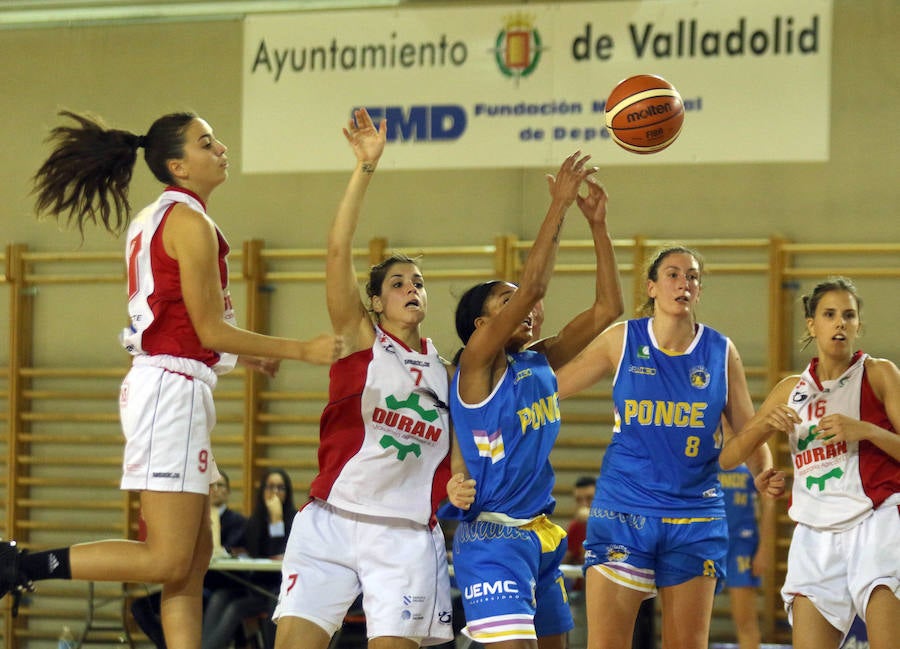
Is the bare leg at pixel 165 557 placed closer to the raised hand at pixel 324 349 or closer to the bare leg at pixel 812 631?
the raised hand at pixel 324 349

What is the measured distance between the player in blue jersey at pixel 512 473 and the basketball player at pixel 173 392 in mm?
671

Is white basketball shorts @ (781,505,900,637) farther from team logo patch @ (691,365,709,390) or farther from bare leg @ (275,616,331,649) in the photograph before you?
bare leg @ (275,616,331,649)

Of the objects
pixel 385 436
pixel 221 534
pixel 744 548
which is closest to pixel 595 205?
pixel 385 436

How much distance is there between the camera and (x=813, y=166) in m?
8.66

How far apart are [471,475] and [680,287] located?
3.69 feet

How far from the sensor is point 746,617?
7.11m

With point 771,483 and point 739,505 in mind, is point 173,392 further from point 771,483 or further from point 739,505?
point 739,505

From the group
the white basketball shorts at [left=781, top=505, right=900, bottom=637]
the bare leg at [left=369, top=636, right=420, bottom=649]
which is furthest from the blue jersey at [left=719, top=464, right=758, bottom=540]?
the bare leg at [left=369, top=636, right=420, bottom=649]

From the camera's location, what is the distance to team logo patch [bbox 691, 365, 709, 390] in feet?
14.0

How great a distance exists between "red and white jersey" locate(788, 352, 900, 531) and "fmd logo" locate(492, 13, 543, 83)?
13.4 feet

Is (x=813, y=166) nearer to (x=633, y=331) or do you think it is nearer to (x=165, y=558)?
(x=633, y=331)

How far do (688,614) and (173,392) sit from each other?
1.91 metres

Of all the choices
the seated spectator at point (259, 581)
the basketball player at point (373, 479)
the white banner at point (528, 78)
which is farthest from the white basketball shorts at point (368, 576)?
the white banner at point (528, 78)

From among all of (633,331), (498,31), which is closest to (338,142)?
Answer: (498,31)
